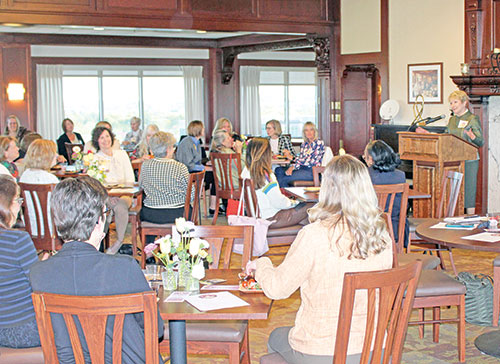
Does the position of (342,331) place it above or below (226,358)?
above

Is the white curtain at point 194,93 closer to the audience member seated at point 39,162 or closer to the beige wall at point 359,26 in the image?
the beige wall at point 359,26

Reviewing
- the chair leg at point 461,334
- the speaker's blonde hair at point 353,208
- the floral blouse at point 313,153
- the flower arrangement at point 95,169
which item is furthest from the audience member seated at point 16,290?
the floral blouse at point 313,153

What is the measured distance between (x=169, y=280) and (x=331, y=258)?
0.81 metres

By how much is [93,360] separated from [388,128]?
897cm

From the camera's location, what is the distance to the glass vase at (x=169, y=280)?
2992mm

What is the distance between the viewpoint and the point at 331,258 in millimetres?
2596

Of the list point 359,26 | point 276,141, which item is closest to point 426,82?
point 359,26

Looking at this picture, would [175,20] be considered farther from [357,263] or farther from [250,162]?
[357,263]

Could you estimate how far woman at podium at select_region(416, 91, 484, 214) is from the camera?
25.8 feet

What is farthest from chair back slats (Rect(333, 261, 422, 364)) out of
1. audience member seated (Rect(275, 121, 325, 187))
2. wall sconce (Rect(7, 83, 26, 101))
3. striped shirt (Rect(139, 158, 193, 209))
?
wall sconce (Rect(7, 83, 26, 101))

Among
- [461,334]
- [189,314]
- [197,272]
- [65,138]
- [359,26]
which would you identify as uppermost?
[359,26]

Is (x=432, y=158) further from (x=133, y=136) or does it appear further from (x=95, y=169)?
(x=133, y=136)

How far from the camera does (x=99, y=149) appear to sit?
753 centimetres

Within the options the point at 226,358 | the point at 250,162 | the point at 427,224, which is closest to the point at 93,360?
the point at 226,358
